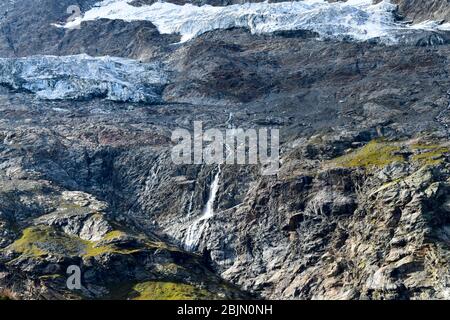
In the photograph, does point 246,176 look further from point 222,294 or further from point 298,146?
point 222,294

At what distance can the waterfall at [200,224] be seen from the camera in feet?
573

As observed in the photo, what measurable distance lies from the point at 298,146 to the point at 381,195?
39170 mm

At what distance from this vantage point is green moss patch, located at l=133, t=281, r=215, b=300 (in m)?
149

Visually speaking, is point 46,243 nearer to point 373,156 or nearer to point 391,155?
point 373,156

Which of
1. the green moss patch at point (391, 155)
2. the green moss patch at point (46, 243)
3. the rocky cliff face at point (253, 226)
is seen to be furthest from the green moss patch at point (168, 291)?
the green moss patch at point (391, 155)

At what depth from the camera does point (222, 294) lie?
153 m

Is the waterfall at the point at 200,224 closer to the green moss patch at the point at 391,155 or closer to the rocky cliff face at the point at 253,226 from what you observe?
the rocky cliff face at the point at 253,226

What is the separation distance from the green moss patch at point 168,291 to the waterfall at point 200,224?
64.7 ft

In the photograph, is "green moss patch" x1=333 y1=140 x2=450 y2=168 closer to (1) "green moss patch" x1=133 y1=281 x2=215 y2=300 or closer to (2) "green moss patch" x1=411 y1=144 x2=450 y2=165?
(2) "green moss patch" x1=411 y1=144 x2=450 y2=165

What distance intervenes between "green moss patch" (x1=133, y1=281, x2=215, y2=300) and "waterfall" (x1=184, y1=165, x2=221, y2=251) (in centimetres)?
1973

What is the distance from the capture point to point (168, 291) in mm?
151875

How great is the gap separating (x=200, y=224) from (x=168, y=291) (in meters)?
29.2

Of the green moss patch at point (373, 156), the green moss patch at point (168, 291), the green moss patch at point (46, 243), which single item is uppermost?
the green moss patch at point (373, 156)

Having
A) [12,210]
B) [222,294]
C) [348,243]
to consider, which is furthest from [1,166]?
[348,243]
